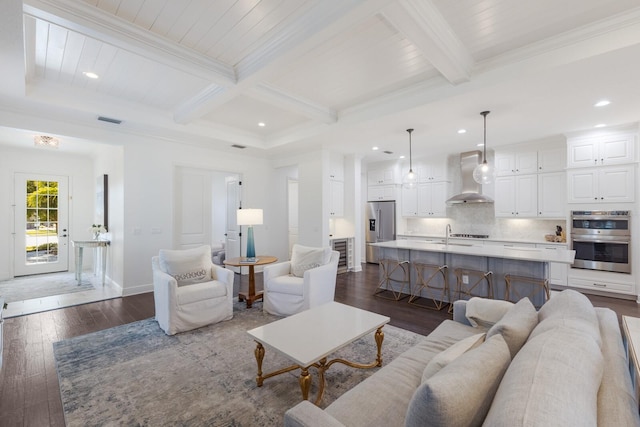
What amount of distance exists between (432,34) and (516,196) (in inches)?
177

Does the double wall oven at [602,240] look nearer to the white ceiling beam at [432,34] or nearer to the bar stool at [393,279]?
the bar stool at [393,279]

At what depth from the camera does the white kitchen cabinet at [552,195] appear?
5129 mm

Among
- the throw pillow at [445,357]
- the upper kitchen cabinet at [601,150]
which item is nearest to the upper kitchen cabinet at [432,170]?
the upper kitchen cabinet at [601,150]

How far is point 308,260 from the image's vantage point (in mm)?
3932

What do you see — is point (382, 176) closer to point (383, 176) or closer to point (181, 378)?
point (383, 176)

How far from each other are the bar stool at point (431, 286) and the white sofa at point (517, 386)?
2.58 metres

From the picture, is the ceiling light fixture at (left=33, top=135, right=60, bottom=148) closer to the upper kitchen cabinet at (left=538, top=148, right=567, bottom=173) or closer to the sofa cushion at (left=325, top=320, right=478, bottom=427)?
the sofa cushion at (left=325, top=320, right=478, bottom=427)

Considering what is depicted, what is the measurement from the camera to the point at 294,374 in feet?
7.79

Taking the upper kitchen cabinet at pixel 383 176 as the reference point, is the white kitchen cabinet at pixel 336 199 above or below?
Answer: below

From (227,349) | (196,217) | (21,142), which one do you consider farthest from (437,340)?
(21,142)

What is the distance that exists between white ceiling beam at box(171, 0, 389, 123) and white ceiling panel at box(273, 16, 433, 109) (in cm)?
Answer: 30

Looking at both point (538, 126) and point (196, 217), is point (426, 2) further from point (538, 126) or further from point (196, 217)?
point (196, 217)

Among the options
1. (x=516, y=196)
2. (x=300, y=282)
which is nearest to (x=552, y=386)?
(x=300, y=282)

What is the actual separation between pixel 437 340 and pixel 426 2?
7.87 feet
